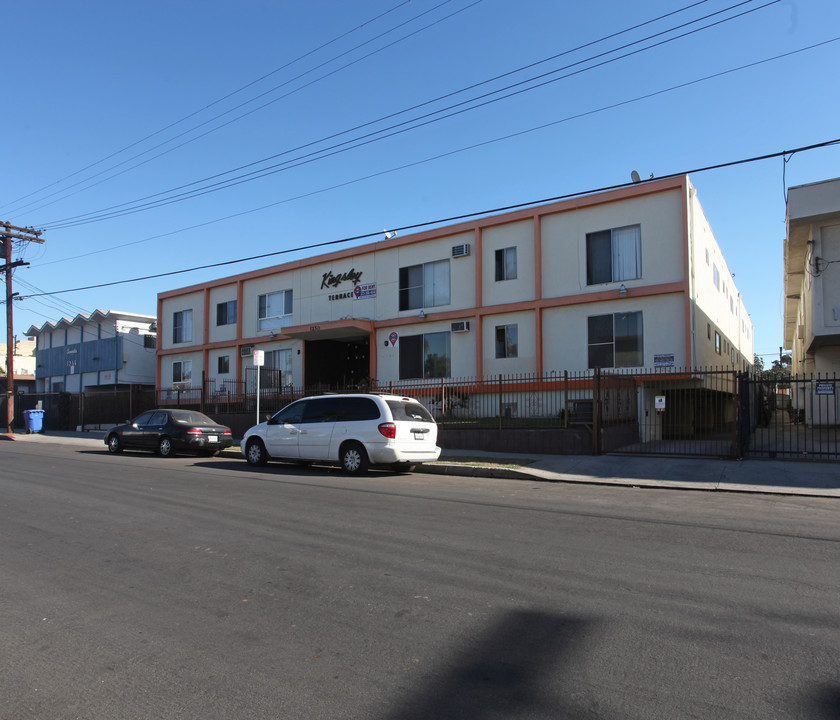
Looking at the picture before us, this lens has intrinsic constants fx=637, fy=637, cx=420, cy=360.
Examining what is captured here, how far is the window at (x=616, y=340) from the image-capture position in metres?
19.6

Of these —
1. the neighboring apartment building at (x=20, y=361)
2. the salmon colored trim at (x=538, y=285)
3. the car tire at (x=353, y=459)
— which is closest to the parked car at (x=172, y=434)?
the car tire at (x=353, y=459)

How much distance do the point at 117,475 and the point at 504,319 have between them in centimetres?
1357

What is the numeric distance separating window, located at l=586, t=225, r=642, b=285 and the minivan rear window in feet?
30.8

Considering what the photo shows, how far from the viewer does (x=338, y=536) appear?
7.00 meters

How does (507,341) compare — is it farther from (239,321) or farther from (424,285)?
(239,321)

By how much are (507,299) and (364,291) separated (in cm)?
658

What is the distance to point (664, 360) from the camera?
61.9 feet

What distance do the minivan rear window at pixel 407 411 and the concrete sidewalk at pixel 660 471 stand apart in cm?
115

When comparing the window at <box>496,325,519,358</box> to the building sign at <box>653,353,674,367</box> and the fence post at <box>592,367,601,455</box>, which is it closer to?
the building sign at <box>653,353,674,367</box>

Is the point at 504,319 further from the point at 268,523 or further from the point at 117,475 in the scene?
the point at 268,523

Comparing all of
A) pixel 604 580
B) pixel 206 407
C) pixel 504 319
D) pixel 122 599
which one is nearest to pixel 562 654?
pixel 604 580

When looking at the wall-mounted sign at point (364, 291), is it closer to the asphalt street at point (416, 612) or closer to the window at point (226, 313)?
the window at point (226, 313)

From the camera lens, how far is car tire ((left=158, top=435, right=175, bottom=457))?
17.9 metres

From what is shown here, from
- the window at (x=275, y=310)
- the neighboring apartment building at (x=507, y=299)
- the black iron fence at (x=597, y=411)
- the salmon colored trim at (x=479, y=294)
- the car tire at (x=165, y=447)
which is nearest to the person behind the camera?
the black iron fence at (x=597, y=411)
